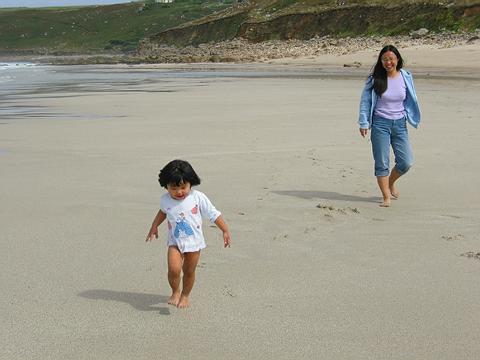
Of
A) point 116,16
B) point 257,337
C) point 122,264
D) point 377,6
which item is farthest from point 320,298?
point 116,16

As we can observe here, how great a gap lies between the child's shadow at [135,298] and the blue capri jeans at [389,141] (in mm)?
3112

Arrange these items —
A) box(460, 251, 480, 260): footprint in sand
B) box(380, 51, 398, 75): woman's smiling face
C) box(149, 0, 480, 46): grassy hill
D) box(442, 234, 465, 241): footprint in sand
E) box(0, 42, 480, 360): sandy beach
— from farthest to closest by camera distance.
Answer: 1. box(149, 0, 480, 46): grassy hill
2. box(380, 51, 398, 75): woman's smiling face
3. box(442, 234, 465, 241): footprint in sand
4. box(460, 251, 480, 260): footprint in sand
5. box(0, 42, 480, 360): sandy beach

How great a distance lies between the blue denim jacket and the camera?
6.44 metres

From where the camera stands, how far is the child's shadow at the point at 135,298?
12.5 ft

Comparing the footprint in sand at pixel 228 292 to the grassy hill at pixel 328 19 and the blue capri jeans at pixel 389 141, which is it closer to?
the blue capri jeans at pixel 389 141

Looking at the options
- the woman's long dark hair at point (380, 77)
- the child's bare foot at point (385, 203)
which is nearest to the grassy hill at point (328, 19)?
the woman's long dark hair at point (380, 77)

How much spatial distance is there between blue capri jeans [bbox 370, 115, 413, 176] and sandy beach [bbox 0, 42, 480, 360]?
1.02 ft

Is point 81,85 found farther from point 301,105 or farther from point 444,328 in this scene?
point 444,328

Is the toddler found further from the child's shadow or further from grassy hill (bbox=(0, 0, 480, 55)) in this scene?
grassy hill (bbox=(0, 0, 480, 55))

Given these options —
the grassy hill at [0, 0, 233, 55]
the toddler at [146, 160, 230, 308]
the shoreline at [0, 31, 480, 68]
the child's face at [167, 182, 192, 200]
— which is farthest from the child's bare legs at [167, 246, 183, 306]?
the grassy hill at [0, 0, 233, 55]

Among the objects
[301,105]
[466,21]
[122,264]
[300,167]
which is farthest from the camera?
[466,21]

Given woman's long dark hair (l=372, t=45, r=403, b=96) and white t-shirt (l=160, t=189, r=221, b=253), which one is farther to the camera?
woman's long dark hair (l=372, t=45, r=403, b=96)

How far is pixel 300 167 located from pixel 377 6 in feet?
145

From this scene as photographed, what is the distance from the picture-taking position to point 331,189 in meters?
6.63
